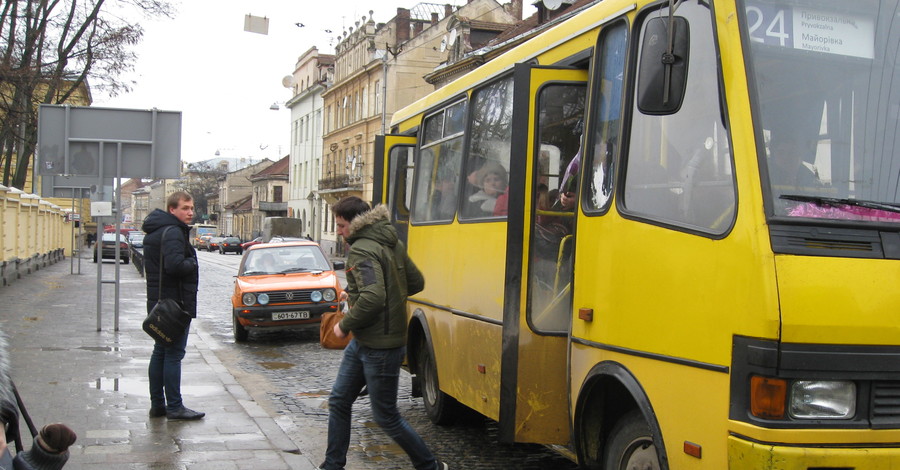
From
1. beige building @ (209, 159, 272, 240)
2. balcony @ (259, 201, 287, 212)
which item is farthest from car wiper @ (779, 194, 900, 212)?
beige building @ (209, 159, 272, 240)

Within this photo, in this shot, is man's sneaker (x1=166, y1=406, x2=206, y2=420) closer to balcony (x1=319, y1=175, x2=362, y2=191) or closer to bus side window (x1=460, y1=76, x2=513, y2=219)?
bus side window (x1=460, y1=76, x2=513, y2=219)

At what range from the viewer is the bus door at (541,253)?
5703mm

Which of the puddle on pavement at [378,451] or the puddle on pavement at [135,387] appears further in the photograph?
the puddle on pavement at [135,387]

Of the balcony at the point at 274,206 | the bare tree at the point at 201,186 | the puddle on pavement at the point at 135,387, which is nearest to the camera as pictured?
the puddle on pavement at the point at 135,387

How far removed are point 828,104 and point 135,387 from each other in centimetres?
801

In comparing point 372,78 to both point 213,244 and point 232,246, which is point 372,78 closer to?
point 232,246


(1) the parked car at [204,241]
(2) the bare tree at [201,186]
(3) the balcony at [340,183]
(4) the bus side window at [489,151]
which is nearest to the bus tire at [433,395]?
(4) the bus side window at [489,151]

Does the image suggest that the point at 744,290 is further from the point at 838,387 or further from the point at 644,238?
the point at 644,238

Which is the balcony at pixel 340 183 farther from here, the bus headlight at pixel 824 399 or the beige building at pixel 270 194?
the bus headlight at pixel 824 399

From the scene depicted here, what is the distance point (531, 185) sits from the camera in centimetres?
587

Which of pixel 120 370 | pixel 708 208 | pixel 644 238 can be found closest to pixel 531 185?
pixel 644 238

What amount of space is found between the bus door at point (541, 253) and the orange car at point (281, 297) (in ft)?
30.2

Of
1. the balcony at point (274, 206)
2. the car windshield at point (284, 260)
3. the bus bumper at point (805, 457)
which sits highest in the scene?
the balcony at point (274, 206)

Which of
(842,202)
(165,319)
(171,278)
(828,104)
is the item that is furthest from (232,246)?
(842,202)
